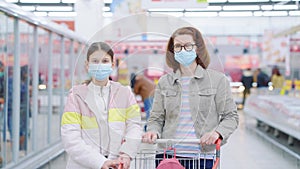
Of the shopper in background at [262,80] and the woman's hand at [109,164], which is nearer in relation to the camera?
the woman's hand at [109,164]

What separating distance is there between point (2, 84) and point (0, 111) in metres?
0.36

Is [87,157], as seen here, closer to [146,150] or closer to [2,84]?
[146,150]

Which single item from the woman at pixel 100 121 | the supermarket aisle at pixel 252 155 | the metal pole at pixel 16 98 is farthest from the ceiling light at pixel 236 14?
the woman at pixel 100 121

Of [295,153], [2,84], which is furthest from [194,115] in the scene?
[295,153]

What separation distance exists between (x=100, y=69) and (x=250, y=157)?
5.88 m

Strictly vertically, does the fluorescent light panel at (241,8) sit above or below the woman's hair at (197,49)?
above

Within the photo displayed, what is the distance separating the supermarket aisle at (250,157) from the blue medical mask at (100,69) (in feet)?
12.4

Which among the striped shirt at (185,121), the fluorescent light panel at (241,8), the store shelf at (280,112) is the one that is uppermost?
the fluorescent light panel at (241,8)

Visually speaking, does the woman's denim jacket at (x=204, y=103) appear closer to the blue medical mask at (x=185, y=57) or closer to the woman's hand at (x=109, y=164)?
the blue medical mask at (x=185, y=57)

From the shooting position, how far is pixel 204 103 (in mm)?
2703

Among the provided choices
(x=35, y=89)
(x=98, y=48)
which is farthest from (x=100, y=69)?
(x=35, y=89)

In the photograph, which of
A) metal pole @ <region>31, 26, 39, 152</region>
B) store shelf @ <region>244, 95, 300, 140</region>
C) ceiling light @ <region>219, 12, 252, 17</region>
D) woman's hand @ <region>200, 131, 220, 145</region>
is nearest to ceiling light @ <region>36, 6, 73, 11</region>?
ceiling light @ <region>219, 12, 252, 17</region>

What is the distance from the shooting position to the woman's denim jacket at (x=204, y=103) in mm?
2693

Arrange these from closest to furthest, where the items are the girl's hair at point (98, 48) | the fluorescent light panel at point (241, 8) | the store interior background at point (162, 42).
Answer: the girl's hair at point (98, 48) → the store interior background at point (162, 42) → the fluorescent light panel at point (241, 8)
